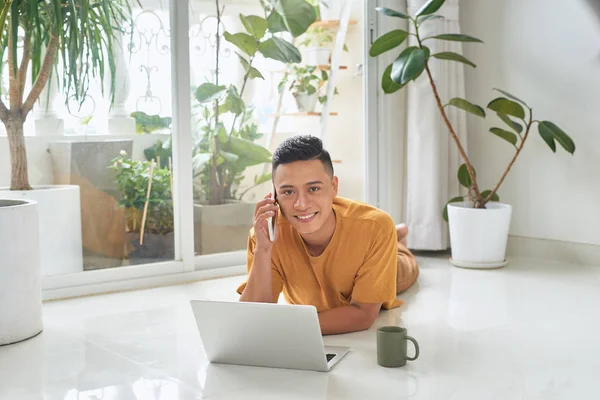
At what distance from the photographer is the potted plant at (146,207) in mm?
3480

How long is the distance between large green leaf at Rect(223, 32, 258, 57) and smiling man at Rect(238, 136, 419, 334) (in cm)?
134

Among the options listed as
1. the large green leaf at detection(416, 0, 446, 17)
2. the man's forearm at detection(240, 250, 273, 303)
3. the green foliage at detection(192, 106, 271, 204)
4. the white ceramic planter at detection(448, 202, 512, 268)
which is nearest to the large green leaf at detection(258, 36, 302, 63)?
the green foliage at detection(192, 106, 271, 204)

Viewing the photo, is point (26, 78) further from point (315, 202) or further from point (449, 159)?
point (449, 159)

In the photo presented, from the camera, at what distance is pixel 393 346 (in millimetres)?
2232

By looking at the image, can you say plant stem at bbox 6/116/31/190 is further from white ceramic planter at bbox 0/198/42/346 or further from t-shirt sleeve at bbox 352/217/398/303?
t-shirt sleeve at bbox 352/217/398/303

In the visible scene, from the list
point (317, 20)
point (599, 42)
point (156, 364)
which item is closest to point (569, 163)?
point (599, 42)

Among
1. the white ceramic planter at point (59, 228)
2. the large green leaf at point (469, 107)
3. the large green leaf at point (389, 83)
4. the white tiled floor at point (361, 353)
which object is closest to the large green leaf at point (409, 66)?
the large green leaf at point (389, 83)

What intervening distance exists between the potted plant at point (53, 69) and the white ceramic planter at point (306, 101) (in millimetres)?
1029

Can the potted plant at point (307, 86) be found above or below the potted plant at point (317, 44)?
below

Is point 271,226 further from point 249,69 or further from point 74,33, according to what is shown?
point 249,69

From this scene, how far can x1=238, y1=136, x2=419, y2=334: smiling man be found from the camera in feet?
7.97

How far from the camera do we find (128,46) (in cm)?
339

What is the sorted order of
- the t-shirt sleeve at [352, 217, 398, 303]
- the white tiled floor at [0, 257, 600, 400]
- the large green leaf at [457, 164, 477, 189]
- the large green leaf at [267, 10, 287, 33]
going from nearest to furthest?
1. the white tiled floor at [0, 257, 600, 400]
2. the t-shirt sleeve at [352, 217, 398, 303]
3. the large green leaf at [267, 10, 287, 33]
4. the large green leaf at [457, 164, 477, 189]

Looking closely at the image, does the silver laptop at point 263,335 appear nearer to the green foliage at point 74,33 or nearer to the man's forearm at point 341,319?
the man's forearm at point 341,319
